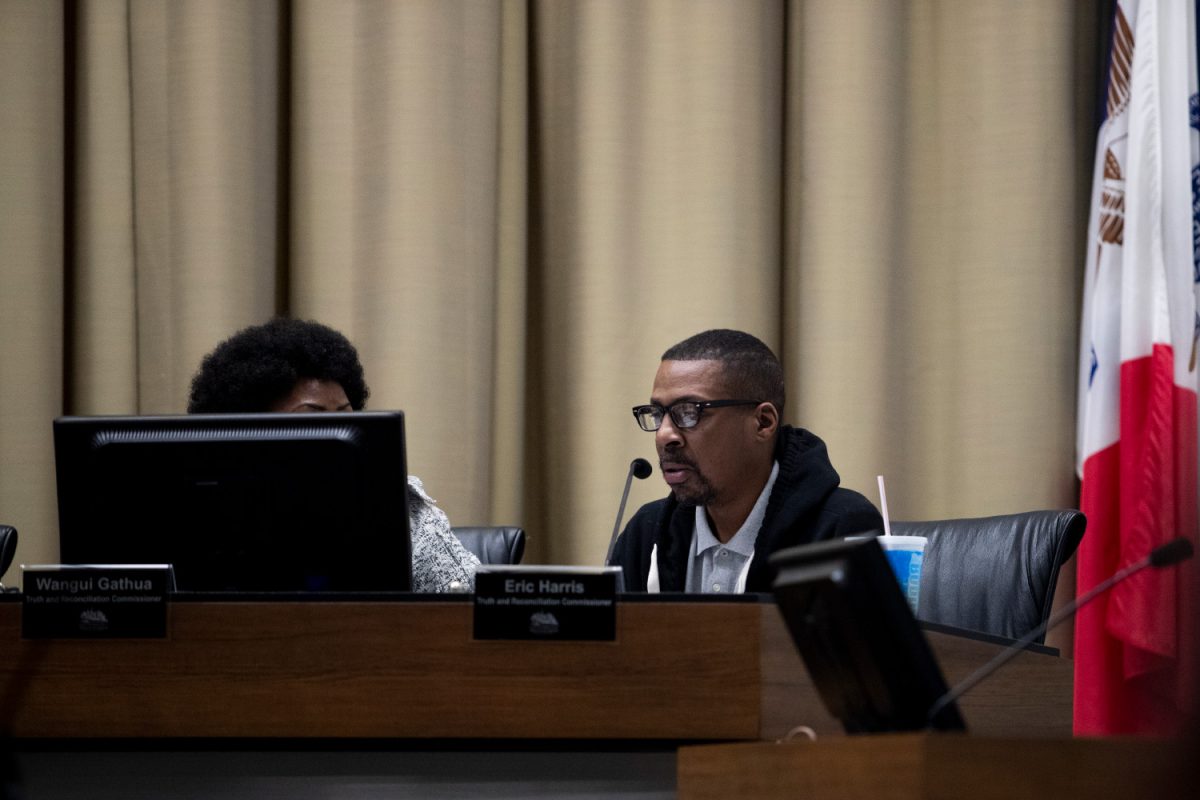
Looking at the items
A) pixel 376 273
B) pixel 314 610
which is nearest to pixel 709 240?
pixel 376 273

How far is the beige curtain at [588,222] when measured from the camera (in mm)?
3109

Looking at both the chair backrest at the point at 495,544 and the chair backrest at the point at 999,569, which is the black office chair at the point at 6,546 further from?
the chair backrest at the point at 999,569

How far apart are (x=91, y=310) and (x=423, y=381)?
0.80 meters

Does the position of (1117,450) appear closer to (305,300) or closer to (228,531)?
(305,300)

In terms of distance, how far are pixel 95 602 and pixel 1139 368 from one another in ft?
7.29

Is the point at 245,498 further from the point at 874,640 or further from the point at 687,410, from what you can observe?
the point at 687,410

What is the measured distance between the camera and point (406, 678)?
1.33 m

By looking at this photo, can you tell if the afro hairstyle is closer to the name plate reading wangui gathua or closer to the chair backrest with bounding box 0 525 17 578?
the chair backrest with bounding box 0 525 17 578

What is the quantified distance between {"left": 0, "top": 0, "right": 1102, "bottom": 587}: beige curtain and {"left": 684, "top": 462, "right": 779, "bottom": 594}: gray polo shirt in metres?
0.59

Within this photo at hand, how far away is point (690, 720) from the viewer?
129 cm

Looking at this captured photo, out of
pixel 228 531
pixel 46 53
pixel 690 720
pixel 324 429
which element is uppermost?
pixel 46 53

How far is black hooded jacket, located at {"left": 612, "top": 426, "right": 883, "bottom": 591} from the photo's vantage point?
232 cm

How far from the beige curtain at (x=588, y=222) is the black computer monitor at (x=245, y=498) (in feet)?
4.94

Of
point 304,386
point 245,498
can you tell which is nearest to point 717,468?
point 304,386
